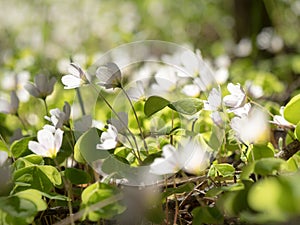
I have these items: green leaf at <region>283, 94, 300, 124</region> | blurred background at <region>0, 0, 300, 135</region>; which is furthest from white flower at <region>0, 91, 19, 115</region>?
blurred background at <region>0, 0, 300, 135</region>

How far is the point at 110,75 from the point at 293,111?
0.70ft

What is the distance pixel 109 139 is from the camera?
611 millimetres

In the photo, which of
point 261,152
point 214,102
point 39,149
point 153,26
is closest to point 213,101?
point 214,102

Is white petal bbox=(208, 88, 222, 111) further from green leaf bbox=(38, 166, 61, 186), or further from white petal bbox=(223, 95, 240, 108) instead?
green leaf bbox=(38, 166, 61, 186)

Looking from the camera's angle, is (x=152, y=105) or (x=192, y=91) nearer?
(x=152, y=105)

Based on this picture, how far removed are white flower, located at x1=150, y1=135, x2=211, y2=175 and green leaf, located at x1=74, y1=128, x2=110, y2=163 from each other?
0.09 m

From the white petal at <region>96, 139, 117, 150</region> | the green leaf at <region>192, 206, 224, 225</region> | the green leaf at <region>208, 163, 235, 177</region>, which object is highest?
the white petal at <region>96, 139, 117, 150</region>

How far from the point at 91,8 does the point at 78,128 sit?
2.47m

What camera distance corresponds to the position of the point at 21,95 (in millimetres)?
1140

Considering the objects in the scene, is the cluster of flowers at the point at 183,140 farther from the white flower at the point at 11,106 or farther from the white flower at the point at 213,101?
the white flower at the point at 11,106

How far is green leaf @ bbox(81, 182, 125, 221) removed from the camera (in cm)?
50

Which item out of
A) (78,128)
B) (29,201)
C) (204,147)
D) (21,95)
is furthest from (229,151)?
(21,95)

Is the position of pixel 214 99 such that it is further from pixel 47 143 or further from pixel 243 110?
pixel 47 143

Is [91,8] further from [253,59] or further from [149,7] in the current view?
[253,59]
